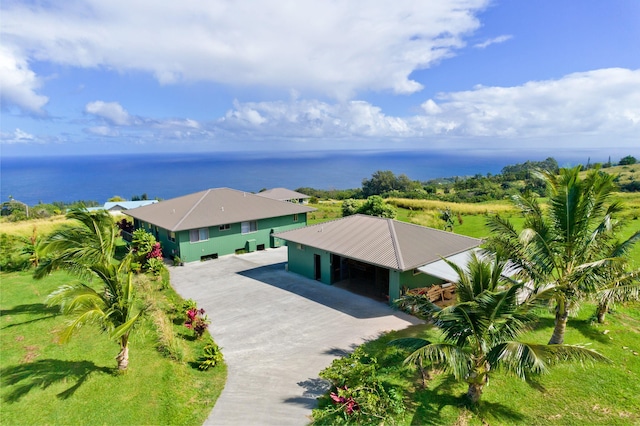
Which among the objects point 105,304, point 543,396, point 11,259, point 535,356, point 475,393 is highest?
point 105,304

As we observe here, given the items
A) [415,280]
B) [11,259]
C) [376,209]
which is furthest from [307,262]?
[11,259]

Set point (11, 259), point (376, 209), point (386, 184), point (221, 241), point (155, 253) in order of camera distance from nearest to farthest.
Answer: point (155, 253)
point (11, 259)
point (221, 241)
point (376, 209)
point (386, 184)

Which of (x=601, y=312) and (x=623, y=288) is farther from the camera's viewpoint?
(x=601, y=312)

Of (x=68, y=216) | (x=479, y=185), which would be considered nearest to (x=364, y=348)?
(x=68, y=216)

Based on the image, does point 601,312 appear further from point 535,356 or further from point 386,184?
point 386,184

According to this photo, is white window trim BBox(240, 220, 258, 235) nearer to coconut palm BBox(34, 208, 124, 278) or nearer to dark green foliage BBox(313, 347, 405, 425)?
coconut palm BBox(34, 208, 124, 278)

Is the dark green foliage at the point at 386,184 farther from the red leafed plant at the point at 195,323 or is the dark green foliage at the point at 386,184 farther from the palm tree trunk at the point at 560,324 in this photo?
the palm tree trunk at the point at 560,324

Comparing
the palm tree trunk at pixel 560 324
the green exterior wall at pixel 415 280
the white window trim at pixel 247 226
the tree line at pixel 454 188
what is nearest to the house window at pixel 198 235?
the white window trim at pixel 247 226
